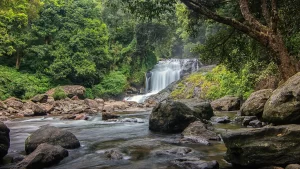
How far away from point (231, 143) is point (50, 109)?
2030 cm

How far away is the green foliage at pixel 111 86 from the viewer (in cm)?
3562

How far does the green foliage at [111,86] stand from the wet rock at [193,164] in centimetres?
2944

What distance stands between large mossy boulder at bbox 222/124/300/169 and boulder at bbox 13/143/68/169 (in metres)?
4.27

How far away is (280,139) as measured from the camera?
19.6ft

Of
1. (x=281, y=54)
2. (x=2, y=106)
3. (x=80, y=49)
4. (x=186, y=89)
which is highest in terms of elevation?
(x=80, y=49)

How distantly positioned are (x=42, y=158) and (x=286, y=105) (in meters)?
6.18

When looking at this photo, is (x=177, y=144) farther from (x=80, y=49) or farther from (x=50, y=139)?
(x=80, y=49)

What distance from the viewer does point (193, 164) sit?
6453 mm

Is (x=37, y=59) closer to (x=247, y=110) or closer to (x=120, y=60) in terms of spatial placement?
(x=120, y=60)

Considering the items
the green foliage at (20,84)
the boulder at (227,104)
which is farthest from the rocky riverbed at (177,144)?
the green foliage at (20,84)

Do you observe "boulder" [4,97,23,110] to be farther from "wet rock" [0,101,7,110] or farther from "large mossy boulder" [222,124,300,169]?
"large mossy boulder" [222,124,300,169]

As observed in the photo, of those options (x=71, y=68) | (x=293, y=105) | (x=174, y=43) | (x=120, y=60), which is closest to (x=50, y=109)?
(x=71, y=68)

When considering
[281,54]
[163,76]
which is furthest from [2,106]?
[281,54]

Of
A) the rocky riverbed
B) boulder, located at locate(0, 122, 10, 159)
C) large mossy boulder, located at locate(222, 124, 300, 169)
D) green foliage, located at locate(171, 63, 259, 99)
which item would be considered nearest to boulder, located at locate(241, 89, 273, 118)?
the rocky riverbed
